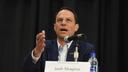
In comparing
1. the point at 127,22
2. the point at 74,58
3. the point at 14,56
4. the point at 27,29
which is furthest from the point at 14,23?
the point at 74,58

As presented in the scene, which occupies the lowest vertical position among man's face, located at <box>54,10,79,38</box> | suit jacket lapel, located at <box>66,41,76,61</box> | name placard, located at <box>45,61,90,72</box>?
name placard, located at <box>45,61,90,72</box>

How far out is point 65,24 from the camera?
2.03 metres

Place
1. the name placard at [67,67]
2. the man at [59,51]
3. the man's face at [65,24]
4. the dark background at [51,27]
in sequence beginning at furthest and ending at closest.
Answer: the dark background at [51,27] < the man's face at [65,24] < the man at [59,51] < the name placard at [67,67]

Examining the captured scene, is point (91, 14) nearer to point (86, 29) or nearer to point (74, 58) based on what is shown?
point (86, 29)

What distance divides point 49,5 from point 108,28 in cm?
75

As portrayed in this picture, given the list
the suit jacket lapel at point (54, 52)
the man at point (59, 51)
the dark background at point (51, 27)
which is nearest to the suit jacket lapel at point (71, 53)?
the man at point (59, 51)

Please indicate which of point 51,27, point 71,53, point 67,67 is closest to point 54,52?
point 71,53

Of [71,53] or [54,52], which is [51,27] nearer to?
[54,52]

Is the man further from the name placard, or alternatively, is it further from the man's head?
the name placard

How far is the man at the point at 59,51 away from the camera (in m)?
1.88

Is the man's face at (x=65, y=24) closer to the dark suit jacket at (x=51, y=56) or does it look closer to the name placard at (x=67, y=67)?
the dark suit jacket at (x=51, y=56)

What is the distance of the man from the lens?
1.88 metres

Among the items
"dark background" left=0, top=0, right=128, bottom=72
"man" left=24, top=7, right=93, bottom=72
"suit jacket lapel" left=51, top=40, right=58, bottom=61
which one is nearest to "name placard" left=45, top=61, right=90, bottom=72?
"man" left=24, top=7, right=93, bottom=72

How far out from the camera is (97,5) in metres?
3.22
